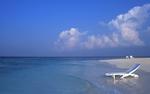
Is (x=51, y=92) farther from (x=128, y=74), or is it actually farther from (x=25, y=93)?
(x=128, y=74)

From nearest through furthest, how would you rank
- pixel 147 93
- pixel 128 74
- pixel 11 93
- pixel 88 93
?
pixel 147 93 → pixel 88 93 → pixel 11 93 → pixel 128 74

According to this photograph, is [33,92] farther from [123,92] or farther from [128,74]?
[128,74]

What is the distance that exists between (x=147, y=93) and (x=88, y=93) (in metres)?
3.22

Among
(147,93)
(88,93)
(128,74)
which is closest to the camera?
(147,93)

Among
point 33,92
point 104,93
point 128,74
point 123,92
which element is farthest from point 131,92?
point 128,74

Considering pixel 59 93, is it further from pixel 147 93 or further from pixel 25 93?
pixel 147 93

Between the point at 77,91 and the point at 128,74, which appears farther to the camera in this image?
the point at 128,74

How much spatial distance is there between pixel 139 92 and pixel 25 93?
6545 millimetres

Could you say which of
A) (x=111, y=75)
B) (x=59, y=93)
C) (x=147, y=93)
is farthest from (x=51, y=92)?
(x=111, y=75)

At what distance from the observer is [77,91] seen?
17.3m

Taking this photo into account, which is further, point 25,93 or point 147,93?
point 25,93

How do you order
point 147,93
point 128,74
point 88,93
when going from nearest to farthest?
point 147,93 → point 88,93 → point 128,74

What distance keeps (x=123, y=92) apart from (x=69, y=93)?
302 centimetres

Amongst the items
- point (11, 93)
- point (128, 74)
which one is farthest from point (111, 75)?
point (11, 93)
